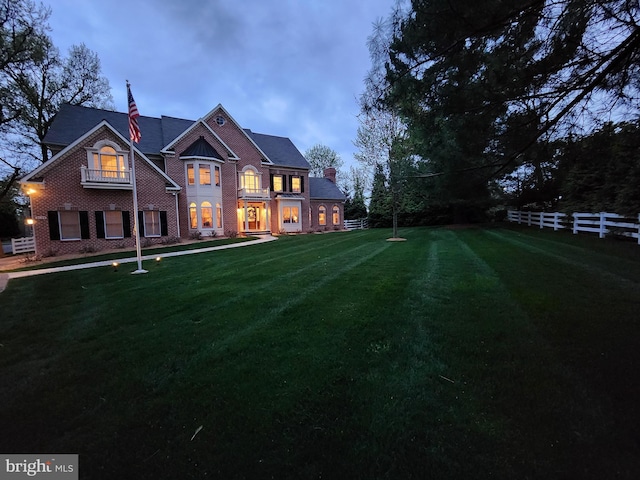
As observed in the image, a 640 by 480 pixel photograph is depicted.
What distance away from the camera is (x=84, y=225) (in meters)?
15.3

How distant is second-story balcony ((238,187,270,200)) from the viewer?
22531 mm

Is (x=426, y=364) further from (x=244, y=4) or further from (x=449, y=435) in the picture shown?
(x=244, y=4)

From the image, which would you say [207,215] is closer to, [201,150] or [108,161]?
[201,150]

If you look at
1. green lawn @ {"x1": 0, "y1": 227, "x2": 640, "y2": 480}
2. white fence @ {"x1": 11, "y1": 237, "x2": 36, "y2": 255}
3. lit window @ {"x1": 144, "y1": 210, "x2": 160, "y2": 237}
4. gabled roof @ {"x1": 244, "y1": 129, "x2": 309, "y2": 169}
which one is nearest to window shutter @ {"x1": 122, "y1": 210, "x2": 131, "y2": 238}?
lit window @ {"x1": 144, "y1": 210, "x2": 160, "y2": 237}

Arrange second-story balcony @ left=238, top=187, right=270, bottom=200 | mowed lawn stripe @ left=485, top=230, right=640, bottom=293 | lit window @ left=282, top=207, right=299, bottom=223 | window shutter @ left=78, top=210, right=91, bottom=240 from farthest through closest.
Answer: lit window @ left=282, top=207, right=299, bottom=223, second-story balcony @ left=238, top=187, right=270, bottom=200, window shutter @ left=78, top=210, right=91, bottom=240, mowed lawn stripe @ left=485, top=230, right=640, bottom=293

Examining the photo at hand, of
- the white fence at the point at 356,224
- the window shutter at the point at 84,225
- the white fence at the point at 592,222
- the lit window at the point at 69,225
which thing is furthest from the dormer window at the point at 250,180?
the white fence at the point at 592,222

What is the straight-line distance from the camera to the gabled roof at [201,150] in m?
19.7

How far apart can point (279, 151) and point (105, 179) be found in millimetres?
14370

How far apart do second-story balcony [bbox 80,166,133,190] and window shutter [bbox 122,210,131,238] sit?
56.6 inches

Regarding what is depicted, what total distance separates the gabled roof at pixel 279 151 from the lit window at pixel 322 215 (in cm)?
473

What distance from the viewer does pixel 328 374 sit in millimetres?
2932

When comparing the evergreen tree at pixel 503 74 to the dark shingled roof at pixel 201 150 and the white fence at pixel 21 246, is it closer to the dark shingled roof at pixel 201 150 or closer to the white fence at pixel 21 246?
the dark shingled roof at pixel 201 150

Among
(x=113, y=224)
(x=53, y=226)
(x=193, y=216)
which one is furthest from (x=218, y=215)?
(x=53, y=226)

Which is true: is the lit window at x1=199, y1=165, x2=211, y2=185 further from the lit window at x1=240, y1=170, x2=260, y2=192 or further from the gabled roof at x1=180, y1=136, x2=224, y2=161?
the lit window at x1=240, y1=170, x2=260, y2=192
